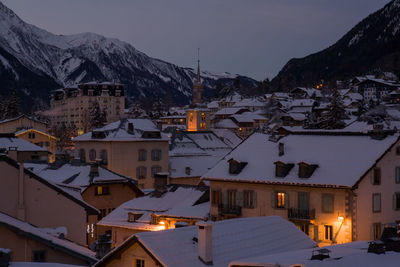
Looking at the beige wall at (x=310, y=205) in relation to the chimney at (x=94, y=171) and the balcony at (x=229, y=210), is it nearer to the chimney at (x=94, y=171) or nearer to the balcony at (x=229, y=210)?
the balcony at (x=229, y=210)

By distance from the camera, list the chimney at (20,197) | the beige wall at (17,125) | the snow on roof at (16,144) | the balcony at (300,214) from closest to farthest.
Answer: the chimney at (20,197) < the balcony at (300,214) < the snow on roof at (16,144) < the beige wall at (17,125)

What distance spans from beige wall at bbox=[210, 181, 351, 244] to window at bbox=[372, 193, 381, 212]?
288 centimetres

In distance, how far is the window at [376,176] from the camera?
42406 millimetres

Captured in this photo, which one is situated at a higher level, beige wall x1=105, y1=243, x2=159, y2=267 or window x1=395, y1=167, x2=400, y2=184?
window x1=395, y1=167, x2=400, y2=184

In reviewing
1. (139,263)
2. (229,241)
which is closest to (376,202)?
(229,241)

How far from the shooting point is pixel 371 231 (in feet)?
137

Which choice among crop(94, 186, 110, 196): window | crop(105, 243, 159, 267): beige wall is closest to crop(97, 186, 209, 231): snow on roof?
crop(94, 186, 110, 196): window

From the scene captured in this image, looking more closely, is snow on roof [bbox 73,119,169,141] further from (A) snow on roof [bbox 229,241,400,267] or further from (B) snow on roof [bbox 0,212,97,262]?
(A) snow on roof [bbox 229,241,400,267]

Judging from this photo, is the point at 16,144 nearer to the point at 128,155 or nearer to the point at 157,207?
the point at 128,155

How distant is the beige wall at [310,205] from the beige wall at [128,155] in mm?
37367

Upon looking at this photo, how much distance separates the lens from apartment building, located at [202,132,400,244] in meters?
41.0

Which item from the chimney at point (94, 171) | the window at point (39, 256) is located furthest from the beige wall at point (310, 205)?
the window at point (39, 256)

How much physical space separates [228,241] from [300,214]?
1715 cm

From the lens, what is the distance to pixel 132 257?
82.3ft
